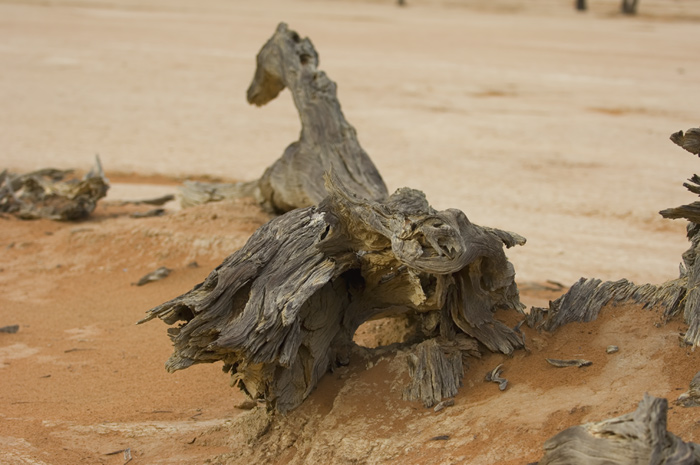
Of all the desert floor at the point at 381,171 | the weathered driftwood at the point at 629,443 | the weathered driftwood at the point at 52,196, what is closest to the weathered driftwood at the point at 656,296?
the desert floor at the point at 381,171

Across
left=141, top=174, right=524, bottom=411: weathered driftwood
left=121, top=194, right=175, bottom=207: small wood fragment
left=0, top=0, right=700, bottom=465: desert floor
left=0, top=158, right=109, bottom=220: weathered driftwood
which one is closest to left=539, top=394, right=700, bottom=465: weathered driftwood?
left=0, top=0, right=700, bottom=465: desert floor

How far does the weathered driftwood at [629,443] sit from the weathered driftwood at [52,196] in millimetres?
6783

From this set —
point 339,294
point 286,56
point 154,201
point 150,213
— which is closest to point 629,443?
point 339,294

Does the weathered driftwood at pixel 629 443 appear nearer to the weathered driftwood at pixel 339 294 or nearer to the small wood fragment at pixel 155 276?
the weathered driftwood at pixel 339 294

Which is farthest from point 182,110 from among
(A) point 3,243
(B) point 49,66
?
(A) point 3,243

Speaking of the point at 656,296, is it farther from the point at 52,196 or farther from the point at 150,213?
the point at 52,196

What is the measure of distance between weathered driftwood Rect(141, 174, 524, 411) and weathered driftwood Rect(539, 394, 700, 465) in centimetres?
107

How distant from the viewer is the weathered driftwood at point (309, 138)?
7.14 metres

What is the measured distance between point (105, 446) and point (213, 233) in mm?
3453

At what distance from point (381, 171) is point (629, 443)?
27.8 feet

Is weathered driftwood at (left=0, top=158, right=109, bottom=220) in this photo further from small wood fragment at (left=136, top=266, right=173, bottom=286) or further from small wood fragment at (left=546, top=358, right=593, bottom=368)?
small wood fragment at (left=546, top=358, right=593, bottom=368)

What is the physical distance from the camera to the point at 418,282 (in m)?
4.18

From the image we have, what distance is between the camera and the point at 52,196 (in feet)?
29.5

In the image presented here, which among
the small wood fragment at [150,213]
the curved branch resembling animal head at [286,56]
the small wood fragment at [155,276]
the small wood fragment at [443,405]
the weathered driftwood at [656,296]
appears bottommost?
the small wood fragment at [155,276]
